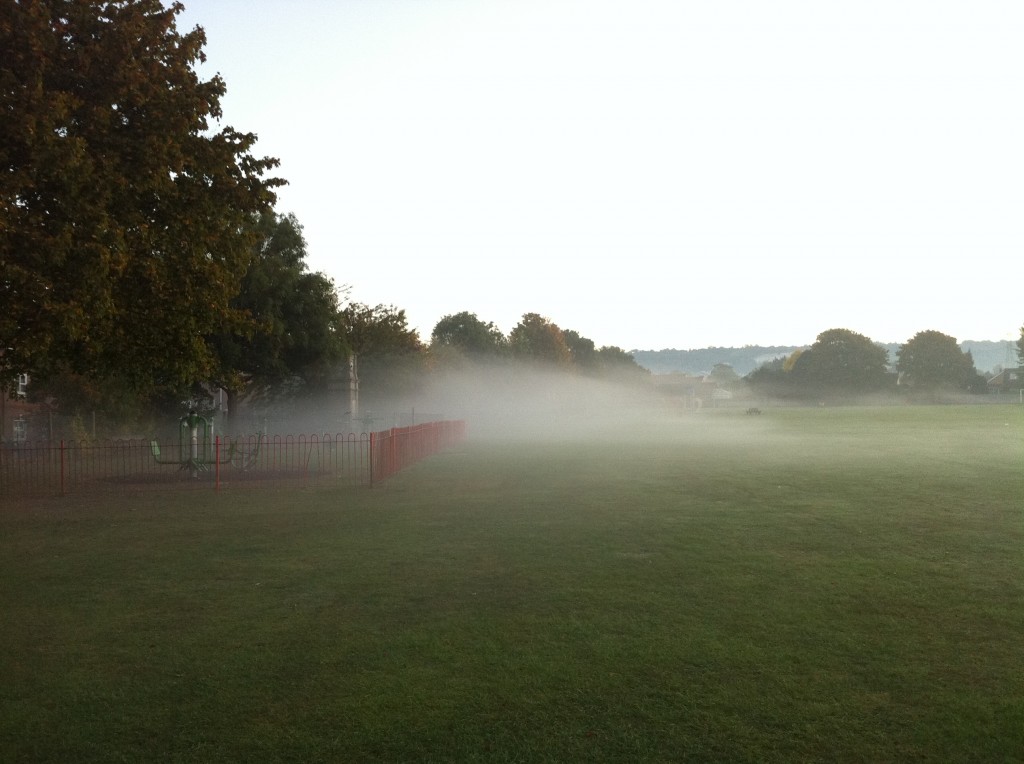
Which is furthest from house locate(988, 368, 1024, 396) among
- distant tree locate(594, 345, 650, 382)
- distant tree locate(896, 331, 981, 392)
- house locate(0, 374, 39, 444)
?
house locate(0, 374, 39, 444)

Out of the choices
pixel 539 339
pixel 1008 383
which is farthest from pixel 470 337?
pixel 1008 383

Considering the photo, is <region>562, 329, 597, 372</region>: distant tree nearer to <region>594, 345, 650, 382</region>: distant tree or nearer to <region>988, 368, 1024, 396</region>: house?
<region>594, 345, 650, 382</region>: distant tree

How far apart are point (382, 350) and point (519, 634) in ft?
156

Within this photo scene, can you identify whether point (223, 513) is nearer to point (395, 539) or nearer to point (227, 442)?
point (395, 539)

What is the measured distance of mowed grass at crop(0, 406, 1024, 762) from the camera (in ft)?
17.6

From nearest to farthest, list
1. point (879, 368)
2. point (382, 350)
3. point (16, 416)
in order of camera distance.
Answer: point (16, 416)
point (382, 350)
point (879, 368)

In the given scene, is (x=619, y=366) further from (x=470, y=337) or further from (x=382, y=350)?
(x=382, y=350)

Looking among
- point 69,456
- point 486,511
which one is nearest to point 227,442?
point 69,456

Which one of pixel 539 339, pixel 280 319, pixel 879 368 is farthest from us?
pixel 879 368

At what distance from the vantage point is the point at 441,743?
5.23 meters

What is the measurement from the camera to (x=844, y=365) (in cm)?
13900

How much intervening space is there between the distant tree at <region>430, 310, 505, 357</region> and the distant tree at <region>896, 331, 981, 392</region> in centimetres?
7198

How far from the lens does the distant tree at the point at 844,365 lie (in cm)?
13762

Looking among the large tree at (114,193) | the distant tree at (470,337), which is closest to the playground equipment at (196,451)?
the large tree at (114,193)
